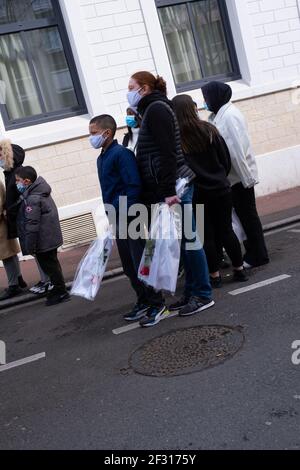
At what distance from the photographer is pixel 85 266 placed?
4.92m

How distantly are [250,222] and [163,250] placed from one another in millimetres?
1591

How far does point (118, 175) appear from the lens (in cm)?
474

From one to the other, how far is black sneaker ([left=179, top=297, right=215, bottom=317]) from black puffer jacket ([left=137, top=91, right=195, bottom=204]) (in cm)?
98

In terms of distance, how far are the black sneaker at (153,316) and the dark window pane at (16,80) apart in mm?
6066

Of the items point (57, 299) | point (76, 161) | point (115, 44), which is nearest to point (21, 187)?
point (57, 299)

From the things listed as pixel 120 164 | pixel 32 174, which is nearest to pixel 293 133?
pixel 32 174

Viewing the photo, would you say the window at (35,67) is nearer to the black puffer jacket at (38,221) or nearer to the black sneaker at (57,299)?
the black puffer jacket at (38,221)

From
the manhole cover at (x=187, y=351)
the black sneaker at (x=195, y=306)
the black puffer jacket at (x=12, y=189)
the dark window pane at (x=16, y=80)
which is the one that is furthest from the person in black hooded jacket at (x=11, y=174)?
the dark window pane at (x=16, y=80)

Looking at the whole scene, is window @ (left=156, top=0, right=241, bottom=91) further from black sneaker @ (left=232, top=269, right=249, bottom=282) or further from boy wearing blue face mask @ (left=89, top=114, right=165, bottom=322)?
boy wearing blue face mask @ (left=89, top=114, right=165, bottom=322)

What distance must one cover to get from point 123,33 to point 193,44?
6.47ft

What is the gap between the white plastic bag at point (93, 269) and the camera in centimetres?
485

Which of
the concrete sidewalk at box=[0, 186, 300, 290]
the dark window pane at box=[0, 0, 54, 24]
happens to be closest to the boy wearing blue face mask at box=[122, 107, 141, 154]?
the concrete sidewalk at box=[0, 186, 300, 290]

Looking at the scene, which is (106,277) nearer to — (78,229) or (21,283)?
(21,283)

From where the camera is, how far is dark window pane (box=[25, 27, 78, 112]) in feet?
32.8
